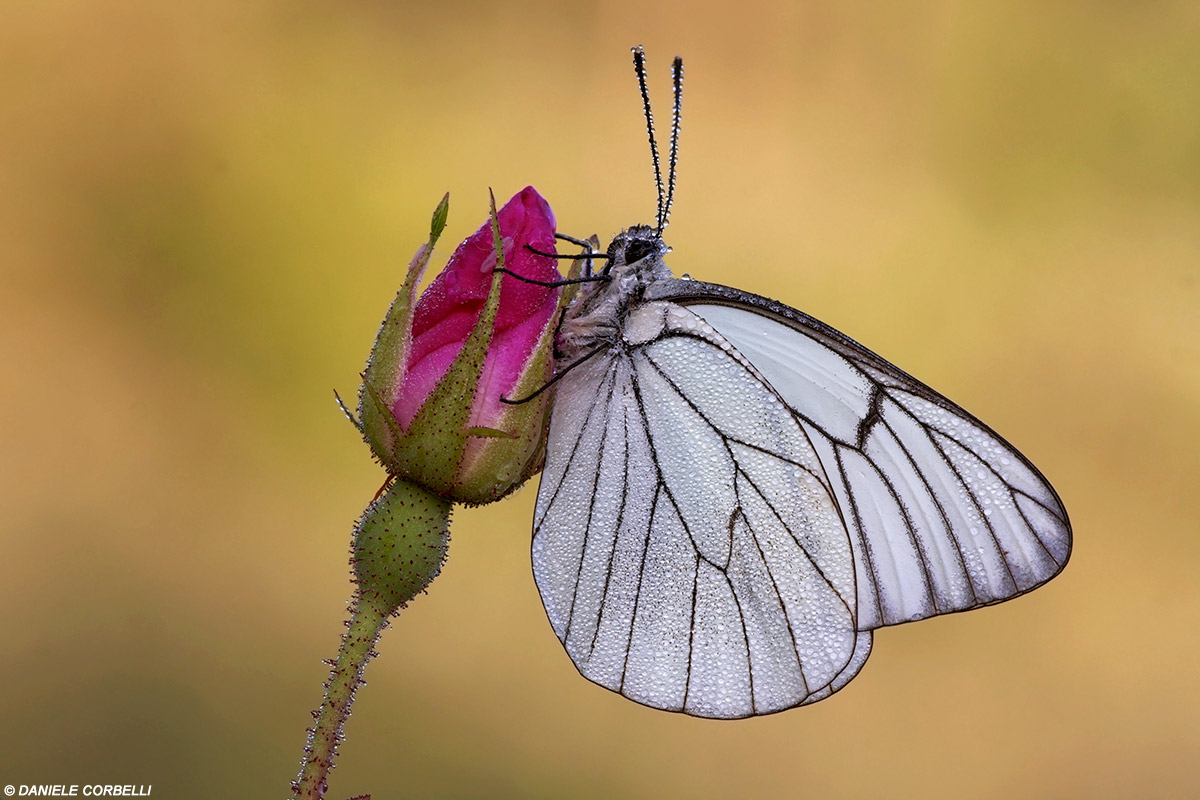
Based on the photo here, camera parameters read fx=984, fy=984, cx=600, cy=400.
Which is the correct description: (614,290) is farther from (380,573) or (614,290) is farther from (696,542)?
(380,573)

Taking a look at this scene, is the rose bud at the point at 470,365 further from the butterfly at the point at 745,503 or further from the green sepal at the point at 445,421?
the butterfly at the point at 745,503

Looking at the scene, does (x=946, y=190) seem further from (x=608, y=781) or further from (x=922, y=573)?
(x=922, y=573)

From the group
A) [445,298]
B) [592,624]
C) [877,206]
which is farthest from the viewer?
[877,206]

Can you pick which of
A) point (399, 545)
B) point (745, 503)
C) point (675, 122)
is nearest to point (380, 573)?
point (399, 545)

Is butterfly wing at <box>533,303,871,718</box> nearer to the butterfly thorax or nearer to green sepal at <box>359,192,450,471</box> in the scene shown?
the butterfly thorax

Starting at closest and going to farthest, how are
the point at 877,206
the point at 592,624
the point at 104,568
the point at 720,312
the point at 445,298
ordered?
the point at 445,298
the point at 592,624
the point at 720,312
the point at 104,568
the point at 877,206

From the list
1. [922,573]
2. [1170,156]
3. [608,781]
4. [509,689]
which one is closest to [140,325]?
[509,689]
